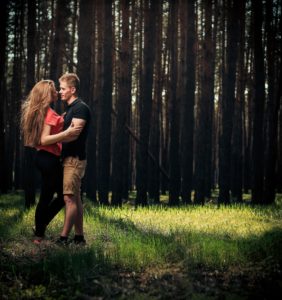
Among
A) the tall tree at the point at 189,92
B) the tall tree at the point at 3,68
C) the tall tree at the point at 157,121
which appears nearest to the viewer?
the tall tree at the point at 189,92

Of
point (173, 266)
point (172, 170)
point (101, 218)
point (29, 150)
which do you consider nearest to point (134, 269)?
point (173, 266)

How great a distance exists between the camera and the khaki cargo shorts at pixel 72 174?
6.49 m

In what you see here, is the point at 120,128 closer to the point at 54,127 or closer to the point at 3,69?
the point at 3,69

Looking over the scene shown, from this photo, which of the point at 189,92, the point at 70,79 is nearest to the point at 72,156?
the point at 70,79

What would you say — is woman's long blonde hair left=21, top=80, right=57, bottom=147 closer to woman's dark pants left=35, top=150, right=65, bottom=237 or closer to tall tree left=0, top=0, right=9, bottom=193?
woman's dark pants left=35, top=150, right=65, bottom=237

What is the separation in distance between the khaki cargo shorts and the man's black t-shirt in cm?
8

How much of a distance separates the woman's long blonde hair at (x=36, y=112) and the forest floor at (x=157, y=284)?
1.76m

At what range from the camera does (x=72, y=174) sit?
6488 millimetres

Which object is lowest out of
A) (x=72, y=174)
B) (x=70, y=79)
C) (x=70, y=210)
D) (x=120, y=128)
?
(x=70, y=210)

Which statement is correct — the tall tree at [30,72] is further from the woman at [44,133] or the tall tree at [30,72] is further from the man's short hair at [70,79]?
the man's short hair at [70,79]

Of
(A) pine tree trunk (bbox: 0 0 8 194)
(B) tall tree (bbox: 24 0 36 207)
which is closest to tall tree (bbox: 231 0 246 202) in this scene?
(B) tall tree (bbox: 24 0 36 207)

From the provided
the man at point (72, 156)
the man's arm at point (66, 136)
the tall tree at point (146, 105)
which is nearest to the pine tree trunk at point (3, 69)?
the tall tree at point (146, 105)

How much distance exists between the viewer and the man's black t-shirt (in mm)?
6453

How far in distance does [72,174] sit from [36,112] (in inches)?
41.0
